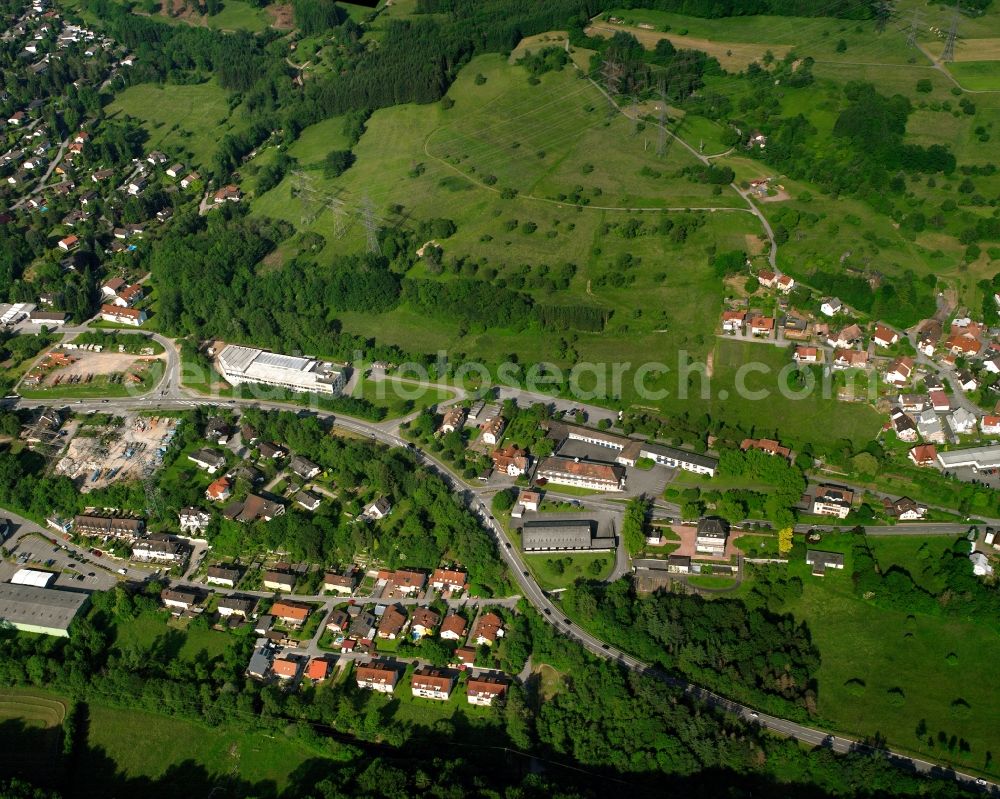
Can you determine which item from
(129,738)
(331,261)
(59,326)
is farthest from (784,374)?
(59,326)

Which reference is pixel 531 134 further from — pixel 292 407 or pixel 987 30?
pixel 987 30

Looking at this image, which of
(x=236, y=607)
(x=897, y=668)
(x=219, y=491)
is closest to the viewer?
(x=897, y=668)

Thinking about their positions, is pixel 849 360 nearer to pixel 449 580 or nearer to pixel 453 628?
pixel 449 580

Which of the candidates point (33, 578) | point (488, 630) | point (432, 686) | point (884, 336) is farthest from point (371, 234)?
point (432, 686)

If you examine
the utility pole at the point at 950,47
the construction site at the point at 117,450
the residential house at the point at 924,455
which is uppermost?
the utility pole at the point at 950,47

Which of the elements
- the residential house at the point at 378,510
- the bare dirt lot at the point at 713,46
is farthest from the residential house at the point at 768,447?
the bare dirt lot at the point at 713,46

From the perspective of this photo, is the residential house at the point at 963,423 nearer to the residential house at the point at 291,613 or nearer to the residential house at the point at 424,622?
the residential house at the point at 424,622
